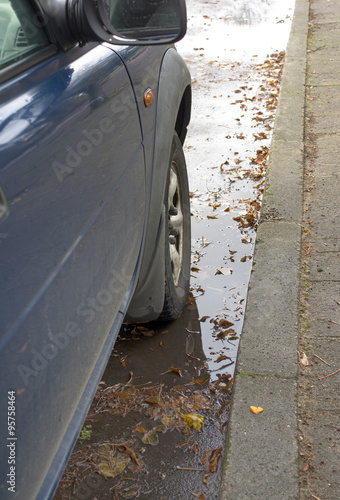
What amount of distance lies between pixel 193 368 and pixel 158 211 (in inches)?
37.6

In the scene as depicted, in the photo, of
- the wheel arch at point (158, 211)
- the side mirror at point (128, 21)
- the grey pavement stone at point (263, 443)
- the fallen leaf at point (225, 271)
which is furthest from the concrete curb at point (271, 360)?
the side mirror at point (128, 21)

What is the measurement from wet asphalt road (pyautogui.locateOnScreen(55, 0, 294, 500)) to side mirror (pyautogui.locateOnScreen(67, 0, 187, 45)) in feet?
5.69

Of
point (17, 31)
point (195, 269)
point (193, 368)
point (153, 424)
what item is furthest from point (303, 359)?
point (17, 31)

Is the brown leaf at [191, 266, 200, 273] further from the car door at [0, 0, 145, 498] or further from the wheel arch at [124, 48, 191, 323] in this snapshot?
the car door at [0, 0, 145, 498]

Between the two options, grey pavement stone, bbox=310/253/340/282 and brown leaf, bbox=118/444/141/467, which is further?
grey pavement stone, bbox=310/253/340/282

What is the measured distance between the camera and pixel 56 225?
4.82 feet

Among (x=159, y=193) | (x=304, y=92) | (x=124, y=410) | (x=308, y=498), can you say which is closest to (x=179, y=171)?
(x=159, y=193)

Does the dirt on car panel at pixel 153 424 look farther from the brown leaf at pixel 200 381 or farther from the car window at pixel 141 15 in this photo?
the car window at pixel 141 15

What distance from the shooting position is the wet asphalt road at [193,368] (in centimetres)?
242

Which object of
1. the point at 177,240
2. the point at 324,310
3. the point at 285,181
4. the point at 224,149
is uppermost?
the point at 177,240

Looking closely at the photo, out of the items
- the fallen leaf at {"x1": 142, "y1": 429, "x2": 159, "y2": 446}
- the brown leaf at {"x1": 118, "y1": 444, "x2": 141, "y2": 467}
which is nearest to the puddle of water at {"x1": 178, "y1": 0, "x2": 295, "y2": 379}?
the fallen leaf at {"x1": 142, "y1": 429, "x2": 159, "y2": 446}

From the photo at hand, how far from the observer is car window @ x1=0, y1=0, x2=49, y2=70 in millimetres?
1605

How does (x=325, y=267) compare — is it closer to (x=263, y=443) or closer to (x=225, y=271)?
(x=225, y=271)

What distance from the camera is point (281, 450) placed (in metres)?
2.37
